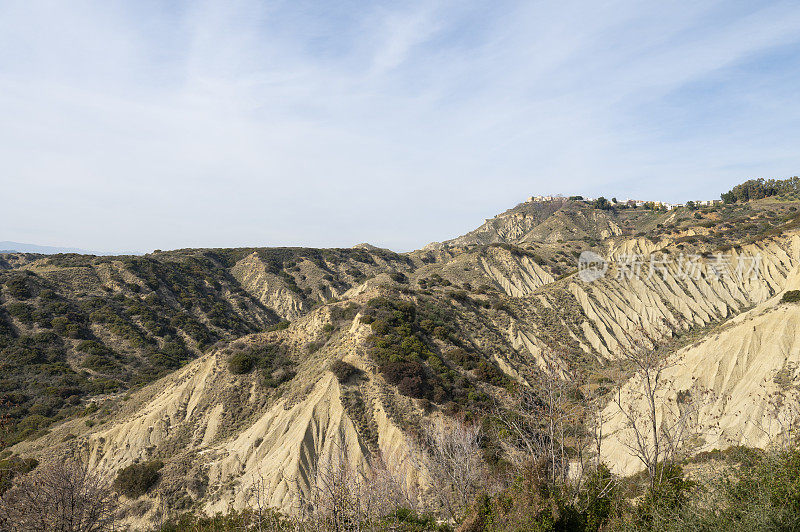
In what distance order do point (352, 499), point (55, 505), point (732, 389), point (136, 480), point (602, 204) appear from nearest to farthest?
1. point (55, 505)
2. point (352, 499)
3. point (136, 480)
4. point (732, 389)
5. point (602, 204)

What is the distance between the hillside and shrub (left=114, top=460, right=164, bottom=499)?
1.66 feet

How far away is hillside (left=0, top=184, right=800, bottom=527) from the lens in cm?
2642

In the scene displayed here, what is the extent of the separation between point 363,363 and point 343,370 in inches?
80.8

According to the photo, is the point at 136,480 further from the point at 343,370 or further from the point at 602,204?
the point at 602,204

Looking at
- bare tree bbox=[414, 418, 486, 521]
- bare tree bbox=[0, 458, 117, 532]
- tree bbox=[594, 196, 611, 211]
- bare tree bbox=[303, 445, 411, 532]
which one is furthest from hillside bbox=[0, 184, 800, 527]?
tree bbox=[594, 196, 611, 211]

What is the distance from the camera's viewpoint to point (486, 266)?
292 ft

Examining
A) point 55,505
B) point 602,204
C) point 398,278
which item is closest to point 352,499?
point 55,505

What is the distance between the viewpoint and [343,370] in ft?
105

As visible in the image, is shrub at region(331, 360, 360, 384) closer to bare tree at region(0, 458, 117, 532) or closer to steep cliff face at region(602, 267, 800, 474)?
bare tree at region(0, 458, 117, 532)

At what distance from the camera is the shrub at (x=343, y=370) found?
3175 centimetres

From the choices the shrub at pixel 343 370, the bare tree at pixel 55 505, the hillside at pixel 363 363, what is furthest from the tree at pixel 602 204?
the bare tree at pixel 55 505

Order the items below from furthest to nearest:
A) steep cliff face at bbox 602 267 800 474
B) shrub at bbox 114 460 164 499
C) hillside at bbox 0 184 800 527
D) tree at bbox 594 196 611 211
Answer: tree at bbox 594 196 611 211
hillside at bbox 0 184 800 527
shrub at bbox 114 460 164 499
steep cliff face at bbox 602 267 800 474

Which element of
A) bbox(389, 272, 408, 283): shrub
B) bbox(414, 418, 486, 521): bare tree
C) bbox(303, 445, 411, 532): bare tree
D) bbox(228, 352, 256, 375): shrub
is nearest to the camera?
bbox(303, 445, 411, 532): bare tree

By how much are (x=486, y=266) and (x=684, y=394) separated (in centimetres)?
6005
